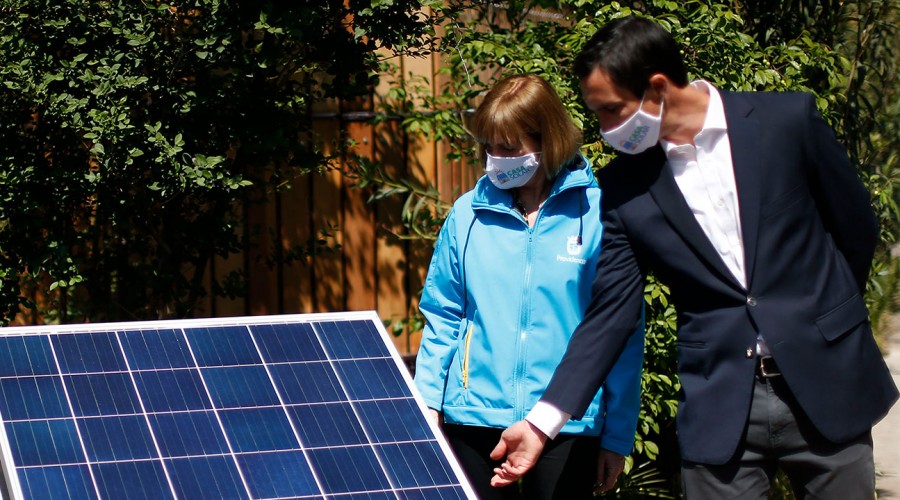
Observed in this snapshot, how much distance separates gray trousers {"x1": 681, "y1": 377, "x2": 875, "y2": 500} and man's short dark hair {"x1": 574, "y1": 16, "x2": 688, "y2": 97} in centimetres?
88

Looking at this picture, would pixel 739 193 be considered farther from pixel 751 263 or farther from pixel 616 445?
pixel 616 445

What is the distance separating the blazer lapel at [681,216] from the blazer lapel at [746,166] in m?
0.08

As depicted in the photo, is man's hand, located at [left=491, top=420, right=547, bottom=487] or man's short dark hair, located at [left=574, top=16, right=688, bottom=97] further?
man's hand, located at [left=491, top=420, right=547, bottom=487]

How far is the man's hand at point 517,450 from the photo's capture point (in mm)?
3475

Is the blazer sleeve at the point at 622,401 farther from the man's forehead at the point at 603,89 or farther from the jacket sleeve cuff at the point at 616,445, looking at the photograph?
the man's forehead at the point at 603,89

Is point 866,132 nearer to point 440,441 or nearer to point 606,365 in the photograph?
point 606,365

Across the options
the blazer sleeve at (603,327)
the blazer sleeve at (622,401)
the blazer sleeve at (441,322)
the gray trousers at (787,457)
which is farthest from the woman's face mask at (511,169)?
the gray trousers at (787,457)

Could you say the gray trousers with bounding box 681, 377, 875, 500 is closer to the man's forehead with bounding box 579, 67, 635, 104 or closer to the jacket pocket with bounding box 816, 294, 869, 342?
the jacket pocket with bounding box 816, 294, 869, 342

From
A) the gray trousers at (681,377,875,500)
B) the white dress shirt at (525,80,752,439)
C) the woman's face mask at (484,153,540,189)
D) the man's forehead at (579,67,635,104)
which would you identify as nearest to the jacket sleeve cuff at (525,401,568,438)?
the gray trousers at (681,377,875,500)

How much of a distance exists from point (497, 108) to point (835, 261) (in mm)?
1122

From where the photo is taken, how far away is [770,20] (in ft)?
19.7

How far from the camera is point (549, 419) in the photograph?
11.3 ft

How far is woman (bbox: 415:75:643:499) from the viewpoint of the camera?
3689mm

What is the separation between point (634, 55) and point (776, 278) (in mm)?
708
